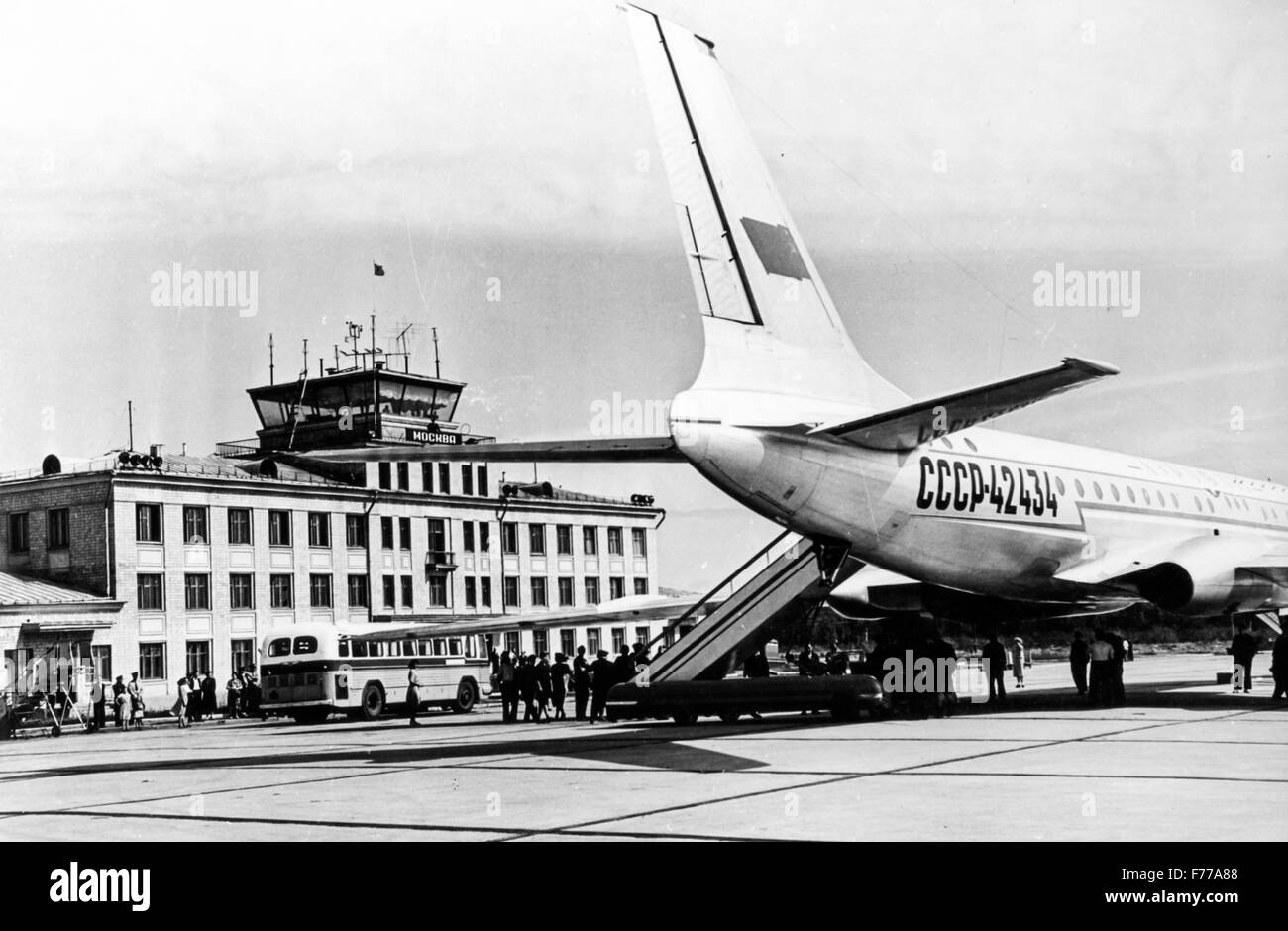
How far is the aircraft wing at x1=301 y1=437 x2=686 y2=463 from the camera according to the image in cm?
1523

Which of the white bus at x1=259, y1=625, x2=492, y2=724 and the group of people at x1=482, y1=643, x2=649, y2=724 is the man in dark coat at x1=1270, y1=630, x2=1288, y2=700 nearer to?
the group of people at x1=482, y1=643, x2=649, y2=724

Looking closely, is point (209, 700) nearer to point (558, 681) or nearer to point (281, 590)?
point (281, 590)

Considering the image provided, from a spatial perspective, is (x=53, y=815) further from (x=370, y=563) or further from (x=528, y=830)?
(x=370, y=563)

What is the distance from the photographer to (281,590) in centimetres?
5994

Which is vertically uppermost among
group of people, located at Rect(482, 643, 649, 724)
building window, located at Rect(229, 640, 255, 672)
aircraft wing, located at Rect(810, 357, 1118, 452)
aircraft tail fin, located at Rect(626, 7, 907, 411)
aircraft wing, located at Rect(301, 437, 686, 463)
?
aircraft tail fin, located at Rect(626, 7, 907, 411)

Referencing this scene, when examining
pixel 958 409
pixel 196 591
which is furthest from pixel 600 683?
pixel 196 591

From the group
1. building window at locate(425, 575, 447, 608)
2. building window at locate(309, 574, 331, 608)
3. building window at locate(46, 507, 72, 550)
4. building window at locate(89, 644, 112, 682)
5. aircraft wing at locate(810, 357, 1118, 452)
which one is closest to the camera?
aircraft wing at locate(810, 357, 1118, 452)

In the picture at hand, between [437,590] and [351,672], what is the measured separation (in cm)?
3334

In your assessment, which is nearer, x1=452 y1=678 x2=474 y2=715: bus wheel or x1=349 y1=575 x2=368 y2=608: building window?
x1=452 y1=678 x2=474 y2=715: bus wheel

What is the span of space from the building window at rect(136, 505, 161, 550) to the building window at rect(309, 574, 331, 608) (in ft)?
29.8

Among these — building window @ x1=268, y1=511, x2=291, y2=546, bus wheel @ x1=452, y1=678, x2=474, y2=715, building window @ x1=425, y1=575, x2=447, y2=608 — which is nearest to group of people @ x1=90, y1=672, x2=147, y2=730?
bus wheel @ x1=452, y1=678, x2=474, y2=715

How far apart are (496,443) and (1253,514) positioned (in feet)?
61.9

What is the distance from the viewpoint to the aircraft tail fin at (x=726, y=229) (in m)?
16.5

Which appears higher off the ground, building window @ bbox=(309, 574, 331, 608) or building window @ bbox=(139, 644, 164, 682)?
building window @ bbox=(309, 574, 331, 608)
